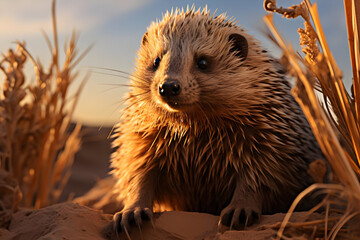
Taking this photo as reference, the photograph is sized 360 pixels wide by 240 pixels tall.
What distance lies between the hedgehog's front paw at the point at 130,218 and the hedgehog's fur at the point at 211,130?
0.01 m

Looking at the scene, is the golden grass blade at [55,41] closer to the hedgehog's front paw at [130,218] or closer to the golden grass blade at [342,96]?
the hedgehog's front paw at [130,218]

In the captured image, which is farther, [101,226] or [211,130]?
[211,130]

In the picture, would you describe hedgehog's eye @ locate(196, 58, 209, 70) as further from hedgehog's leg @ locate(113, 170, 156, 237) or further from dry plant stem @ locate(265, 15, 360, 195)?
dry plant stem @ locate(265, 15, 360, 195)

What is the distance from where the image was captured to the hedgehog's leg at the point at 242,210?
2.26 m

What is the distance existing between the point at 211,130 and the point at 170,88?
475 millimetres

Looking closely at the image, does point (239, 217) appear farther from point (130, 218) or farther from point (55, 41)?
point (55, 41)

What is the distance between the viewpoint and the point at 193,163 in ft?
8.93

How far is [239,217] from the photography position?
7.54ft

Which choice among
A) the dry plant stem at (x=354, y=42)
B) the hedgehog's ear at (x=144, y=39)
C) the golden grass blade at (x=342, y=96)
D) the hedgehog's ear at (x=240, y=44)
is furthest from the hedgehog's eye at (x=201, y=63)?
the dry plant stem at (x=354, y=42)

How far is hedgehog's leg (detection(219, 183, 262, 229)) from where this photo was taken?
2260 mm

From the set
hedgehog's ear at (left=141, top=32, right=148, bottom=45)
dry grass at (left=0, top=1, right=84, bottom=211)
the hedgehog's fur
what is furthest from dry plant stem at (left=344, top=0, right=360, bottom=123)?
dry grass at (left=0, top=1, right=84, bottom=211)

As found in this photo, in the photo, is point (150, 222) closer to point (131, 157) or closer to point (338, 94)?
point (131, 157)

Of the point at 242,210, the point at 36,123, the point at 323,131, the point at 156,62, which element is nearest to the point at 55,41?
the point at 36,123

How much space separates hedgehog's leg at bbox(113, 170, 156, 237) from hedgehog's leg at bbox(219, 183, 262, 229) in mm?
431
